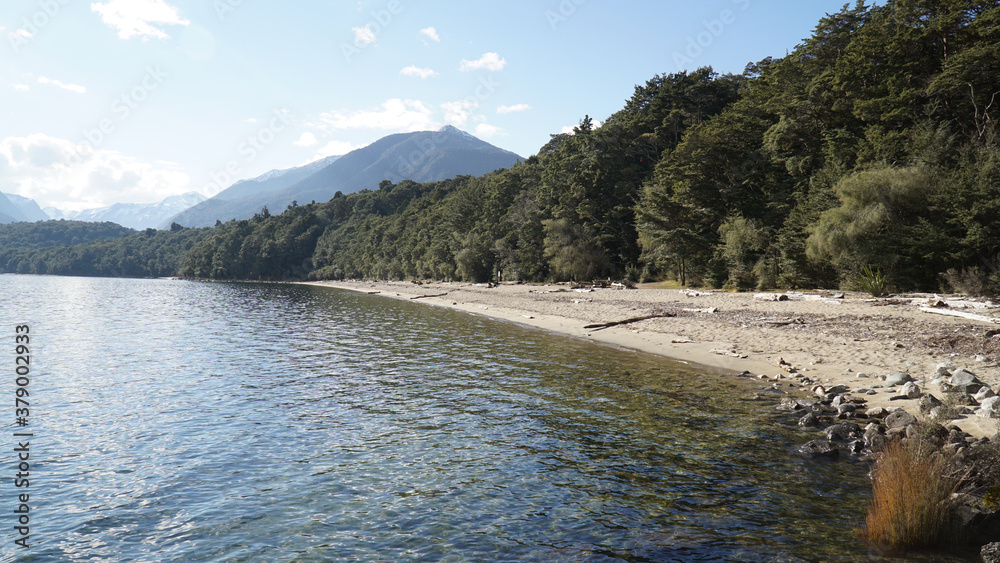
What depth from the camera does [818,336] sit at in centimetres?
1966

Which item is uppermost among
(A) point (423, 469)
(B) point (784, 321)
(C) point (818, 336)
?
(B) point (784, 321)

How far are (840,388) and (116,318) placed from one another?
50953 mm

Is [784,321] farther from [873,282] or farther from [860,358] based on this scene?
[873,282]

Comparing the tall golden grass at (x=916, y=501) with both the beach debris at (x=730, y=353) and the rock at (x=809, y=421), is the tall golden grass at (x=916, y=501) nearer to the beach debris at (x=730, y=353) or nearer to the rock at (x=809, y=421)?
the rock at (x=809, y=421)

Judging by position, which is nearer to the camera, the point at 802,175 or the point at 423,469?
the point at 423,469

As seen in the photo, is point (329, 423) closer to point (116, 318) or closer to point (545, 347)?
point (545, 347)

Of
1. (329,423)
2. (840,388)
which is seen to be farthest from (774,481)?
(329,423)

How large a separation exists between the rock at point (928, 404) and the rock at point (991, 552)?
224 inches

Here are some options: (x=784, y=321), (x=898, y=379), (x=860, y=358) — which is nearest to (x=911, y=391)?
(x=898, y=379)

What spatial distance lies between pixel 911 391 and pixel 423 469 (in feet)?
40.6

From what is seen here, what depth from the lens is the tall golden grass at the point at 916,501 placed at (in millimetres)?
6156

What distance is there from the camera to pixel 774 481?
873 centimetres

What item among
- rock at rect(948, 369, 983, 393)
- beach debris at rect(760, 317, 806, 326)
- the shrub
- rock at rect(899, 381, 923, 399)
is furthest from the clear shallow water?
the shrub

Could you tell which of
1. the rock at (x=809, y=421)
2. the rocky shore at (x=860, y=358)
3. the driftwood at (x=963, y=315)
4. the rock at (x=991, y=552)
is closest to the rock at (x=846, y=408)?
the rocky shore at (x=860, y=358)
